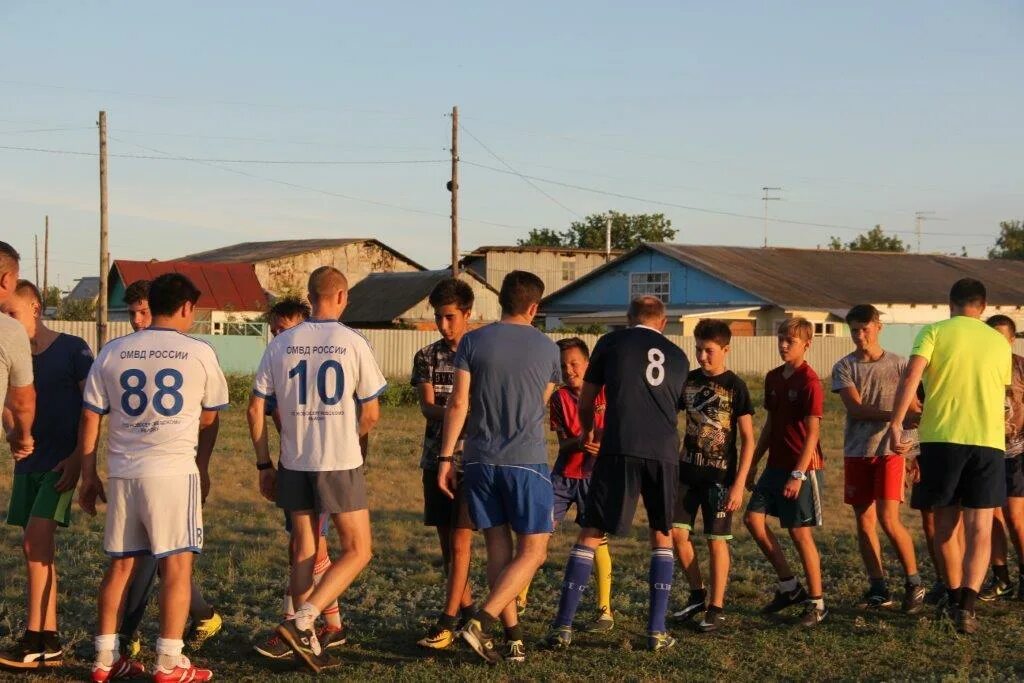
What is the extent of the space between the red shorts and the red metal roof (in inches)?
1926

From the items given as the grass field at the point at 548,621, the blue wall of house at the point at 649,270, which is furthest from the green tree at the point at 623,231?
the grass field at the point at 548,621

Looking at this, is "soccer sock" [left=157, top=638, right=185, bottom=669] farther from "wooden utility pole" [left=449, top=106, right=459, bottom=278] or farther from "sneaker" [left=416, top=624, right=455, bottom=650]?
"wooden utility pole" [left=449, top=106, right=459, bottom=278]

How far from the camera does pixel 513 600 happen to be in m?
6.71

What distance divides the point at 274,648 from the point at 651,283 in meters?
48.9

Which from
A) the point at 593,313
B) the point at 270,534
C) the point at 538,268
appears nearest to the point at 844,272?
the point at 593,313

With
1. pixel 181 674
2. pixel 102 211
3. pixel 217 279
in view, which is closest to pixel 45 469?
pixel 181 674

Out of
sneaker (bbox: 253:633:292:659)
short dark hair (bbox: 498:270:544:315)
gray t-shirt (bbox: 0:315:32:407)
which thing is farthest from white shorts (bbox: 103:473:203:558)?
short dark hair (bbox: 498:270:544:315)

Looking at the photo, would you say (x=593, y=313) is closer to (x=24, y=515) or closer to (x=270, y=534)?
(x=270, y=534)

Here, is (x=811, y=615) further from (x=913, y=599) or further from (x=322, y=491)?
(x=322, y=491)

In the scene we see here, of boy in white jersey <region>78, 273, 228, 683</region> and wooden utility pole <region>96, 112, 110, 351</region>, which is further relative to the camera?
wooden utility pole <region>96, 112, 110, 351</region>

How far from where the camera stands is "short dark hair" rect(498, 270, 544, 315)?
6.74 metres

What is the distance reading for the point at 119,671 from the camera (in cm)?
614

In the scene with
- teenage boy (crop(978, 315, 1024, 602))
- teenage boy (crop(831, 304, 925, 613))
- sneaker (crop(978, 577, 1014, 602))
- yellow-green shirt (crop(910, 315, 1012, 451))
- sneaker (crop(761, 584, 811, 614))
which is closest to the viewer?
yellow-green shirt (crop(910, 315, 1012, 451))

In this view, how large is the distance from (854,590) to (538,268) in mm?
61626
